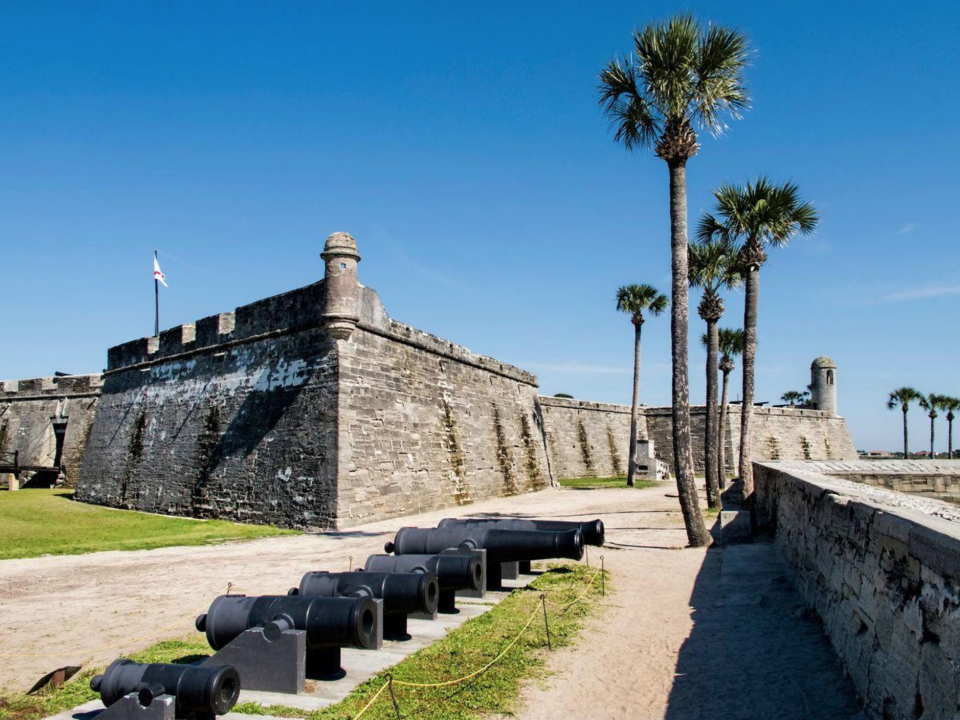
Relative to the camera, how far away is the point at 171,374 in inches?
788

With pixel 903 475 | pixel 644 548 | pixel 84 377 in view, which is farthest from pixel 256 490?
pixel 84 377

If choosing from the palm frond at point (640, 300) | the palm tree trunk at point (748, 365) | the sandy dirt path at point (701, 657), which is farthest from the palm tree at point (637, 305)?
the sandy dirt path at point (701, 657)

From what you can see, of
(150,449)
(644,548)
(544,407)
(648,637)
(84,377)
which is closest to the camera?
(648,637)

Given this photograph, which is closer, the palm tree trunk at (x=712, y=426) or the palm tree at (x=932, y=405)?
the palm tree trunk at (x=712, y=426)

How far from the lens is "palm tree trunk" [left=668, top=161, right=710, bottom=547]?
11.6 metres

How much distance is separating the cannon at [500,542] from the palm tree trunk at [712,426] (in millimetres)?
10548

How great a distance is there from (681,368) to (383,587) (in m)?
7.87

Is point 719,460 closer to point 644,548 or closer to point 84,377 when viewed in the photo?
point 644,548

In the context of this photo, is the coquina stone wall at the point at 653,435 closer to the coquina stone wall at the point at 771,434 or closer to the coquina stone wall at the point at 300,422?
the coquina stone wall at the point at 771,434

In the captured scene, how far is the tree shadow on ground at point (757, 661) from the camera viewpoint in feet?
15.2

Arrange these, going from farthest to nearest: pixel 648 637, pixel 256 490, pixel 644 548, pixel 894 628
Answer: pixel 256 490
pixel 644 548
pixel 648 637
pixel 894 628

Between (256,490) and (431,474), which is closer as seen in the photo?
(256,490)

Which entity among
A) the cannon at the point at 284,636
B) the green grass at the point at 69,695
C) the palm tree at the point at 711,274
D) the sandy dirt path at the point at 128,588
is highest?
the palm tree at the point at 711,274

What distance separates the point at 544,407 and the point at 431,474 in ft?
51.1
